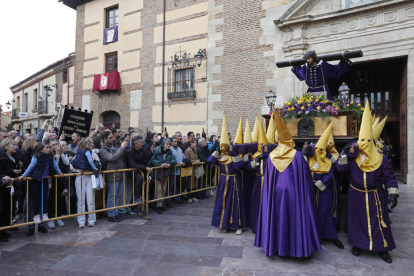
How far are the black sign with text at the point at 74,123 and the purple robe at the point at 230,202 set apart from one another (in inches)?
190

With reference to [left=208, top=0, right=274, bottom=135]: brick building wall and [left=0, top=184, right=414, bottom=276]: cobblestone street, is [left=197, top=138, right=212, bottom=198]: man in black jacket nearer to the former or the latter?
[left=0, top=184, right=414, bottom=276]: cobblestone street

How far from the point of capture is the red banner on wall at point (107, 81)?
15267 millimetres

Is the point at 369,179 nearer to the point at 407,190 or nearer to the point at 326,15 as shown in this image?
the point at 407,190

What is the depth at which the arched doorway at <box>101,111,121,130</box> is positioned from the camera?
16.0m

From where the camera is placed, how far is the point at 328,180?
15.1 ft

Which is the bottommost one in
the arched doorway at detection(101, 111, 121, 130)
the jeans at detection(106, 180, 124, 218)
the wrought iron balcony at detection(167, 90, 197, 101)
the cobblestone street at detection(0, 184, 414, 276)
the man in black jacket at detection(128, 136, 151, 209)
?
the cobblestone street at detection(0, 184, 414, 276)

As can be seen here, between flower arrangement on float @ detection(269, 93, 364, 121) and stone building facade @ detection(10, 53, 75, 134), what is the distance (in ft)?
47.8

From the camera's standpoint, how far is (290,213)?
376 centimetres

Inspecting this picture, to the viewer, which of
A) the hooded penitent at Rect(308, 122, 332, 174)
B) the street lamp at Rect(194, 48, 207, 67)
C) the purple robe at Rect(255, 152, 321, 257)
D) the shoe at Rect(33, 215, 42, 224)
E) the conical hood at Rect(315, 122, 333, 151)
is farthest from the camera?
the street lamp at Rect(194, 48, 207, 67)

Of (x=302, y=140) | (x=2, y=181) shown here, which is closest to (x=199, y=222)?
(x=302, y=140)

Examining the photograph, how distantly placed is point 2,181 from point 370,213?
5468 mm

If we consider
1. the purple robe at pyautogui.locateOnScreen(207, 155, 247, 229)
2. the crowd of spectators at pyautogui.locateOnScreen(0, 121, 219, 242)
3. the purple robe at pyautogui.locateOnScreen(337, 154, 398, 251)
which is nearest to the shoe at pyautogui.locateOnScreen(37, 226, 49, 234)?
the crowd of spectators at pyautogui.locateOnScreen(0, 121, 219, 242)

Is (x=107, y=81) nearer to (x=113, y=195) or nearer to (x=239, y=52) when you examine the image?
(x=239, y=52)

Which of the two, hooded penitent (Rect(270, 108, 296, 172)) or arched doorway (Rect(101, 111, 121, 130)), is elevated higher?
arched doorway (Rect(101, 111, 121, 130))
